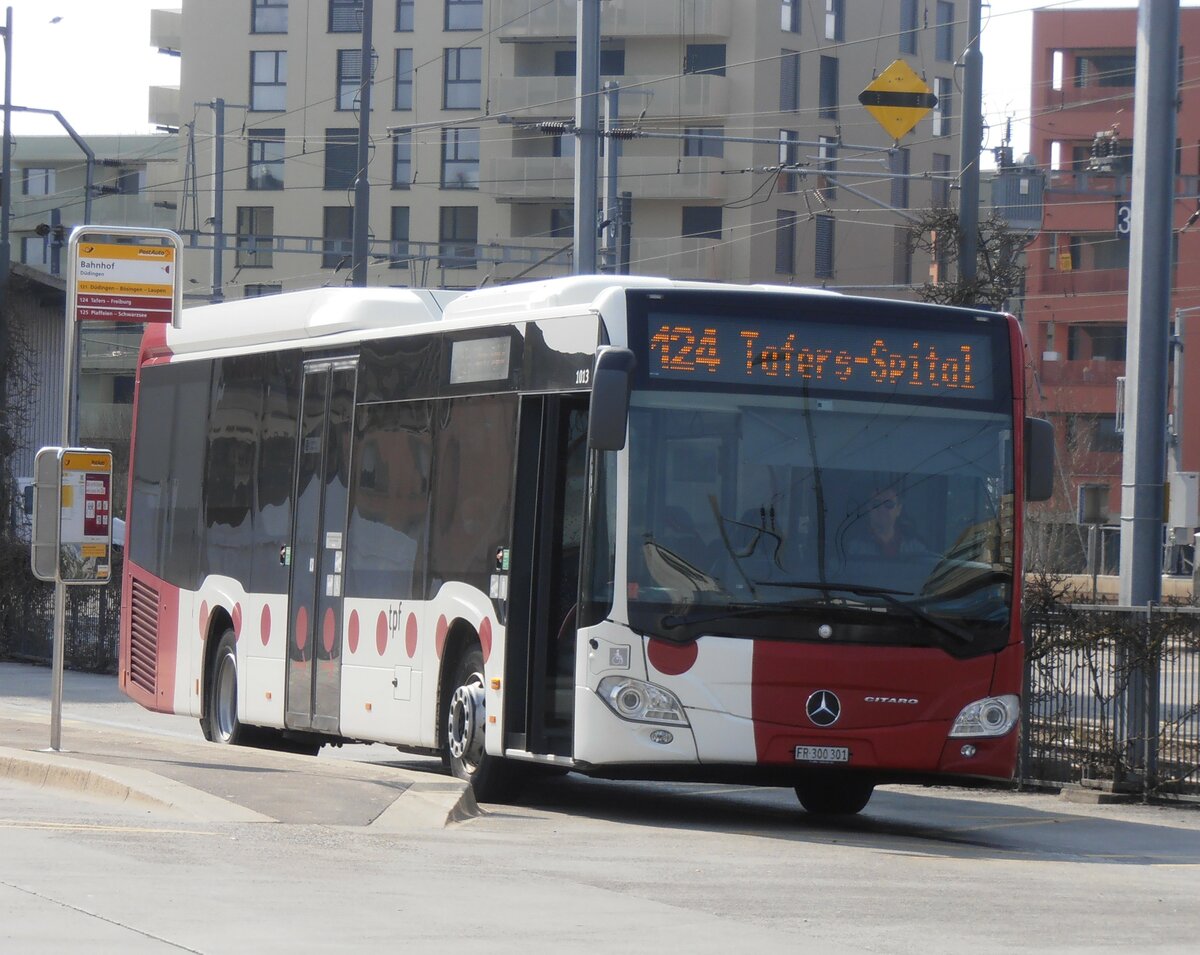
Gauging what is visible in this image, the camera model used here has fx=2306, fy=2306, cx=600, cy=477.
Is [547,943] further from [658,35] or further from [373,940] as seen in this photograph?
[658,35]

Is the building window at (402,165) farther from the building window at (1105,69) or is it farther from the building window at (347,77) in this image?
the building window at (1105,69)

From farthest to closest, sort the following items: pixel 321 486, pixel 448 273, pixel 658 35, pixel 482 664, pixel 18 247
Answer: pixel 18 247 → pixel 448 273 → pixel 658 35 → pixel 321 486 → pixel 482 664

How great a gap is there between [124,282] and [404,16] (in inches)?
2534

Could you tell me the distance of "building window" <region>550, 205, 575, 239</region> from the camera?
73062 millimetres

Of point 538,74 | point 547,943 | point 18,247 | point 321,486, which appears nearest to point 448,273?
point 538,74

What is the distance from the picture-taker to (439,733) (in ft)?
47.5

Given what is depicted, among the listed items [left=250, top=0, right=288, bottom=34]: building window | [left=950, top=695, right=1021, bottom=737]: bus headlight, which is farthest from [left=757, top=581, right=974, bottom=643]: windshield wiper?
[left=250, top=0, right=288, bottom=34]: building window

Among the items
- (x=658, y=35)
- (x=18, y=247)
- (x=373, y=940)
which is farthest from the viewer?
(x=18, y=247)

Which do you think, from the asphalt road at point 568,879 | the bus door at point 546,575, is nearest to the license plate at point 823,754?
the asphalt road at point 568,879

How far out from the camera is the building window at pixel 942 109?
7544 cm

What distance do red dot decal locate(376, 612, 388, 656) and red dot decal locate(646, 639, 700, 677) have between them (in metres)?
3.08

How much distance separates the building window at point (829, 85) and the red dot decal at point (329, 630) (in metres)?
58.3

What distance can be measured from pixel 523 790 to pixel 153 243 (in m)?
4.18

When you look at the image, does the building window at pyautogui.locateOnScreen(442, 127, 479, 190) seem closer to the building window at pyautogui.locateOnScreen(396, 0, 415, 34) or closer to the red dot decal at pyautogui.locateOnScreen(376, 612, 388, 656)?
the building window at pyautogui.locateOnScreen(396, 0, 415, 34)
